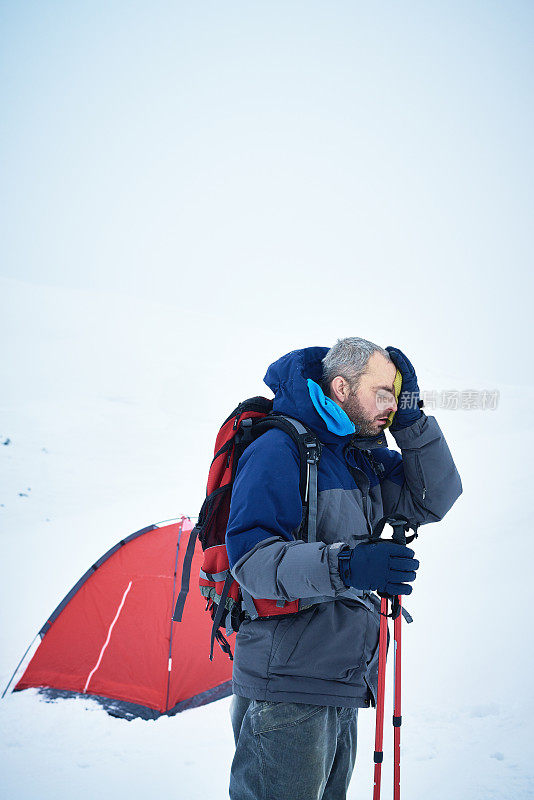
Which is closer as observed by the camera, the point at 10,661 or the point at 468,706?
the point at 468,706

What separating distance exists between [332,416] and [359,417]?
0.71 ft

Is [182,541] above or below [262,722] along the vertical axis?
below

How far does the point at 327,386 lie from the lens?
2457 mm

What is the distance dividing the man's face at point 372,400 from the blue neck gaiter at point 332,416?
165 mm

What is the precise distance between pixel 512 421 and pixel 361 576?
17.2 metres

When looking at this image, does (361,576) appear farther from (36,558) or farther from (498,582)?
(36,558)

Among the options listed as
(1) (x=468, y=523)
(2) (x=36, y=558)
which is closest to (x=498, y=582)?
(1) (x=468, y=523)

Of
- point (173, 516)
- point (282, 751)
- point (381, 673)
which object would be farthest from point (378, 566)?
point (173, 516)

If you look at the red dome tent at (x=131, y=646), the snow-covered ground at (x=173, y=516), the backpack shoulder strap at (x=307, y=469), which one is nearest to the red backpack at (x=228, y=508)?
the backpack shoulder strap at (x=307, y=469)

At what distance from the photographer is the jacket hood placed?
2207mm

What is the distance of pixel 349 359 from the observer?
239cm

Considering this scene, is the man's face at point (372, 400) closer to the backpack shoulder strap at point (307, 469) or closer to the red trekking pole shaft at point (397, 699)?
the backpack shoulder strap at point (307, 469)

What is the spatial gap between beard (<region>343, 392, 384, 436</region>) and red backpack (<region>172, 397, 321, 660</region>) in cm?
33

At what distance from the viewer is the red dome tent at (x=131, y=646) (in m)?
4.53
